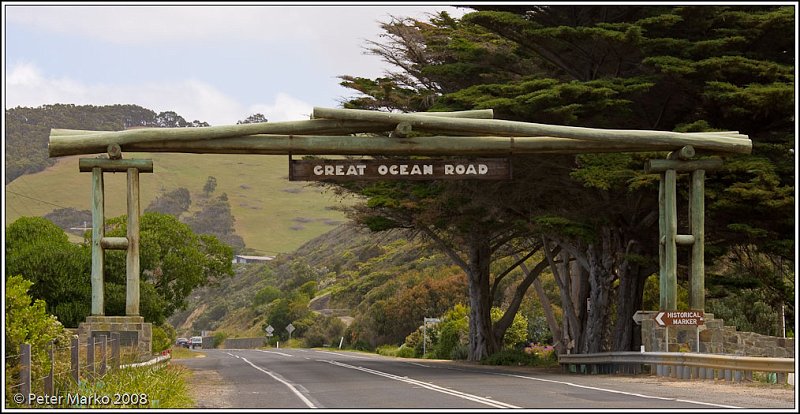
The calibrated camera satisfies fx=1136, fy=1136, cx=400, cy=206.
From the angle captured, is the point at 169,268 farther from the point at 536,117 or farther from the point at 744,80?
the point at 744,80

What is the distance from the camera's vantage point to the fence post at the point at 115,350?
64.6 feet

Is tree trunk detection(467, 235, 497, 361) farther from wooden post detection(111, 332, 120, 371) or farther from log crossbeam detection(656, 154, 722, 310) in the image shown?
wooden post detection(111, 332, 120, 371)

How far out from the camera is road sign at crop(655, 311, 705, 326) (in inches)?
950

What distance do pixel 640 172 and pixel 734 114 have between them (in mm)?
3096

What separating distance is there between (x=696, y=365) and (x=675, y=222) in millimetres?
3701

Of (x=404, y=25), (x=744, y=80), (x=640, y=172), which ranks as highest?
(x=404, y=25)

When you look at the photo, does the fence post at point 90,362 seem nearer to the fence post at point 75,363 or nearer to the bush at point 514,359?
the fence post at point 75,363

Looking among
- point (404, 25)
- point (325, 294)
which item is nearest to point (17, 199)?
point (325, 294)

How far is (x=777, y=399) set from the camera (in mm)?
17219

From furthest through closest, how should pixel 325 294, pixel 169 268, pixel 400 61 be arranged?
pixel 325 294
pixel 169 268
pixel 400 61

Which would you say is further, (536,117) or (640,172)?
(536,117)

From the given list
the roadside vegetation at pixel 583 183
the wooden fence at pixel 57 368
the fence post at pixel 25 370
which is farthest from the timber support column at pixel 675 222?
the fence post at pixel 25 370

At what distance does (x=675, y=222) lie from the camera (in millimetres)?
24688

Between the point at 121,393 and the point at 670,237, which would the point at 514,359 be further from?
the point at 121,393
